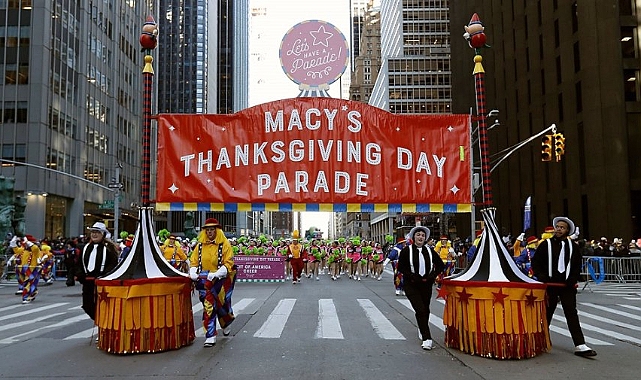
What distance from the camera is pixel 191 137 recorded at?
10023 mm

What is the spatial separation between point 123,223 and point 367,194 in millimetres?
52652

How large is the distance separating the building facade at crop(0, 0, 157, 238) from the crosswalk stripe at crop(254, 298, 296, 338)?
869 inches

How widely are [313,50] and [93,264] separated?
5.65 meters

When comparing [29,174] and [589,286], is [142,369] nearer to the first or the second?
[589,286]

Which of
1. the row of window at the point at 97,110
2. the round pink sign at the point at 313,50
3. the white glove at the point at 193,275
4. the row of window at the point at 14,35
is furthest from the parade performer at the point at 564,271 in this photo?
the row of window at the point at 97,110

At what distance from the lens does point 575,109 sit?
36.2m

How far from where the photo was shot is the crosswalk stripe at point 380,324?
920 cm

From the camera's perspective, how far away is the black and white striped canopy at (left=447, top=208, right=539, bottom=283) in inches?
296

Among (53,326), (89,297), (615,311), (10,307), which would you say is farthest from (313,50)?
(10,307)

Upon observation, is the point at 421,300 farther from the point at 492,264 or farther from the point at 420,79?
the point at 420,79

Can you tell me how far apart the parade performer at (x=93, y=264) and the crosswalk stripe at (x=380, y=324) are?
15.2 feet

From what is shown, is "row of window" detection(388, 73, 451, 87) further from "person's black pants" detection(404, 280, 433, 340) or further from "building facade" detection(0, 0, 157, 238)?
"person's black pants" detection(404, 280, 433, 340)

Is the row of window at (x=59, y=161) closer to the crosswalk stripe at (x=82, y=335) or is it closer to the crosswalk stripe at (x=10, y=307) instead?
the crosswalk stripe at (x=10, y=307)

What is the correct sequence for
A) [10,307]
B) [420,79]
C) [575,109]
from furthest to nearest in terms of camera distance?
1. [420,79]
2. [575,109]
3. [10,307]
